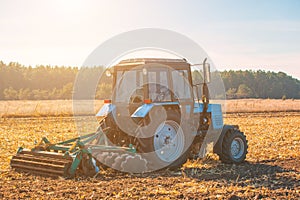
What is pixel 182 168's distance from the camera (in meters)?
9.52

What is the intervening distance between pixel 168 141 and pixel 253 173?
6.42ft

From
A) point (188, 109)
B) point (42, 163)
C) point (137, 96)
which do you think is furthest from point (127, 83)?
point (42, 163)

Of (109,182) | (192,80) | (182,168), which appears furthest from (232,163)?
(109,182)

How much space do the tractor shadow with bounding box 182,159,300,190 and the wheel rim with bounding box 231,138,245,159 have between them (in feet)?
0.95

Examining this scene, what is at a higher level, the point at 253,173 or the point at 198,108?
the point at 198,108

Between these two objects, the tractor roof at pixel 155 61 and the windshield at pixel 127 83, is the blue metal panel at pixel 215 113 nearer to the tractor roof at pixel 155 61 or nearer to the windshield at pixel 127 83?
the tractor roof at pixel 155 61

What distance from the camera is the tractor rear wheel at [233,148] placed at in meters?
10.2

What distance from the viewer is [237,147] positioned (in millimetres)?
10562

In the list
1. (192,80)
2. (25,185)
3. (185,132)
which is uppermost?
(192,80)

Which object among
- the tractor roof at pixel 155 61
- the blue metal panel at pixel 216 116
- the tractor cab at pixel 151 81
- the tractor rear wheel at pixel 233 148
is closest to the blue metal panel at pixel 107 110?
the tractor cab at pixel 151 81

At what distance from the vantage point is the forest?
7531cm

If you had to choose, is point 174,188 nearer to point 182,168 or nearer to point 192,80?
point 182,168

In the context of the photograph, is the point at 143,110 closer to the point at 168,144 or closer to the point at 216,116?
the point at 168,144

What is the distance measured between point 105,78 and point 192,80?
2.14 metres
